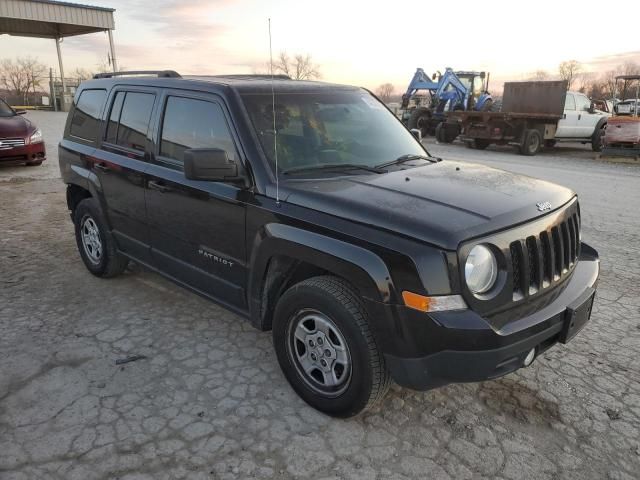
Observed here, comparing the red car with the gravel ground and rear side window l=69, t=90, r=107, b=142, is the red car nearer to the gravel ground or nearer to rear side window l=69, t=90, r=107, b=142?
rear side window l=69, t=90, r=107, b=142

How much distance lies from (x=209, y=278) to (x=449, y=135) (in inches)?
692

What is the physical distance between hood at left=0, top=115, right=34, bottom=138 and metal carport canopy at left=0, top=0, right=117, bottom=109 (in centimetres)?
1464

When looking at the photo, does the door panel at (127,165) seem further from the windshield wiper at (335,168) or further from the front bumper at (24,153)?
the front bumper at (24,153)

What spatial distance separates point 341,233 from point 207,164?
0.90 meters

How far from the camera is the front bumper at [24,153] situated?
10.7m

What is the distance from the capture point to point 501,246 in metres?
2.45

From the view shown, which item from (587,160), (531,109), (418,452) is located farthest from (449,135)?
(418,452)

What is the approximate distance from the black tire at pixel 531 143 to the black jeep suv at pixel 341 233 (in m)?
13.7

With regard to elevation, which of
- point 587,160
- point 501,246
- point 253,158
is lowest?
point 587,160

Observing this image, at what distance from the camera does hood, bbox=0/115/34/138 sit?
418 inches

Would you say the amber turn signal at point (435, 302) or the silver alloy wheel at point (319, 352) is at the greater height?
the amber turn signal at point (435, 302)

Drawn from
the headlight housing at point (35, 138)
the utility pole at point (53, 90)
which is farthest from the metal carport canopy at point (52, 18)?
the headlight housing at point (35, 138)

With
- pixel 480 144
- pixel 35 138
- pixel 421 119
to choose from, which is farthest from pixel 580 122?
pixel 35 138

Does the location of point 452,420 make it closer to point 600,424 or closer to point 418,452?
point 418,452
